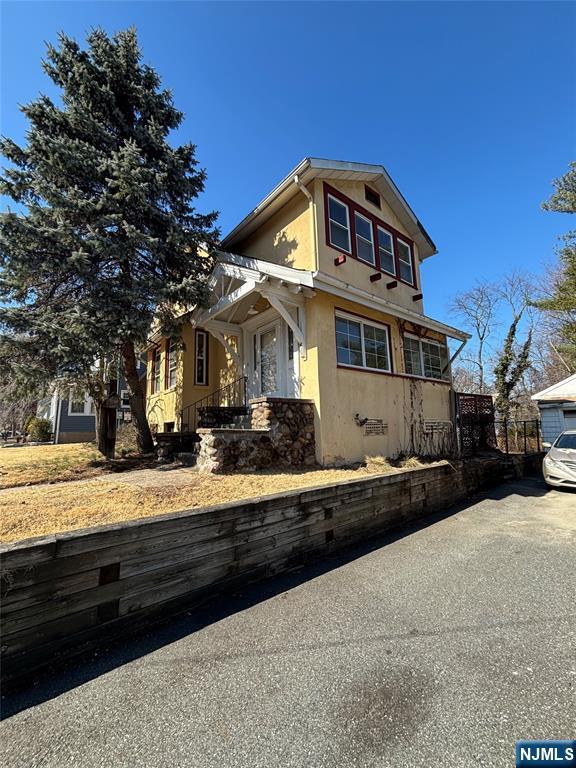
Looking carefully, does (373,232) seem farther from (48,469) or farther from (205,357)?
(48,469)

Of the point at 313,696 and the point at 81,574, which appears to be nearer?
the point at 313,696

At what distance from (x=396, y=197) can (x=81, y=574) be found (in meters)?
12.1

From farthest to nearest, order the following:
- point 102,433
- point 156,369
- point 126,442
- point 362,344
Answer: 1. point 156,369
2. point 126,442
3. point 362,344
4. point 102,433

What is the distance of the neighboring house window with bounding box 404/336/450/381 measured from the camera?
10.2 meters

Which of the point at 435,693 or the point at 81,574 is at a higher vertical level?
the point at 81,574

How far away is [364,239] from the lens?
973 centimetres

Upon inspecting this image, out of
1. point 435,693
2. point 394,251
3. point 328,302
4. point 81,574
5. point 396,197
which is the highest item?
point 396,197

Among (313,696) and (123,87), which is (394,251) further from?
(313,696)

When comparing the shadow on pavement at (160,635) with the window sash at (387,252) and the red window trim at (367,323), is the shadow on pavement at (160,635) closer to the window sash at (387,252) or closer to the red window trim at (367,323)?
the red window trim at (367,323)

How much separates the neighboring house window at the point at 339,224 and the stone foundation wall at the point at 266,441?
175 inches

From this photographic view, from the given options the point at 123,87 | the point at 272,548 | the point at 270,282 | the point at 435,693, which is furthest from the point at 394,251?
the point at 435,693

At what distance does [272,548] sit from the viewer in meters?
3.72

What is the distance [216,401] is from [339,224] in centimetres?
633

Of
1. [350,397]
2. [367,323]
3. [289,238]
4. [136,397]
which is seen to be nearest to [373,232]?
[289,238]
